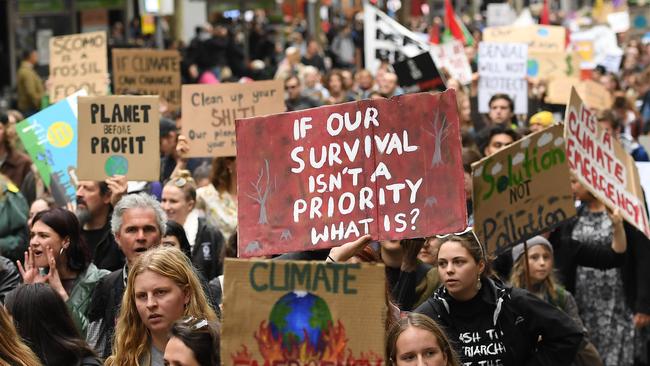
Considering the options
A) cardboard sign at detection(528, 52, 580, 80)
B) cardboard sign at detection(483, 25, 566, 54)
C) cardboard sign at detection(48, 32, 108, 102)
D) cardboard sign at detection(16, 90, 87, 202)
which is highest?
cardboard sign at detection(483, 25, 566, 54)

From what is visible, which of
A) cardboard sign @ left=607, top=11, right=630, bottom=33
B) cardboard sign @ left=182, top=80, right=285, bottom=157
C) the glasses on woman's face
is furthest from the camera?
cardboard sign @ left=607, top=11, right=630, bottom=33

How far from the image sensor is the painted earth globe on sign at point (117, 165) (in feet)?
30.9

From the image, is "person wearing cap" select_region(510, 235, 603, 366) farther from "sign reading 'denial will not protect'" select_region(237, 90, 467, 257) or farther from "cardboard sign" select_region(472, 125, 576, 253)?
"sign reading 'denial will not protect'" select_region(237, 90, 467, 257)

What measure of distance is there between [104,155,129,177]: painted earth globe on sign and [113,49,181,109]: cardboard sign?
347 cm

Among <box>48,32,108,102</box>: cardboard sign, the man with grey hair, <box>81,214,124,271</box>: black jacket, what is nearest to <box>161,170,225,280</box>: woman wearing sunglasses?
<box>81,214,124,271</box>: black jacket

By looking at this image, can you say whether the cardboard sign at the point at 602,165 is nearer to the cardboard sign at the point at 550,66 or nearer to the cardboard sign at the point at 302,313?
the cardboard sign at the point at 302,313

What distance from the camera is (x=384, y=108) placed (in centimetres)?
593

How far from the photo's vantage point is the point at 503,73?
15.4 metres

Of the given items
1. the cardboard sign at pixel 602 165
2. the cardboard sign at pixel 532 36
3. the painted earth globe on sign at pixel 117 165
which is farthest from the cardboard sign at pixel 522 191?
the cardboard sign at pixel 532 36

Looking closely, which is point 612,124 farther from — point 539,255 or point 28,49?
point 28,49

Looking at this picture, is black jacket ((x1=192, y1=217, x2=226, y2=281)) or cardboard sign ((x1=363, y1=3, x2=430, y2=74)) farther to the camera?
cardboard sign ((x1=363, y1=3, x2=430, y2=74))

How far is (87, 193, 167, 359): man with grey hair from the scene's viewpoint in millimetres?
6867

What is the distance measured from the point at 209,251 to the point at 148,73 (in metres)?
5.08

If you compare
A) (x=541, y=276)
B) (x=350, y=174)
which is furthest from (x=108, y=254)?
(x=350, y=174)
